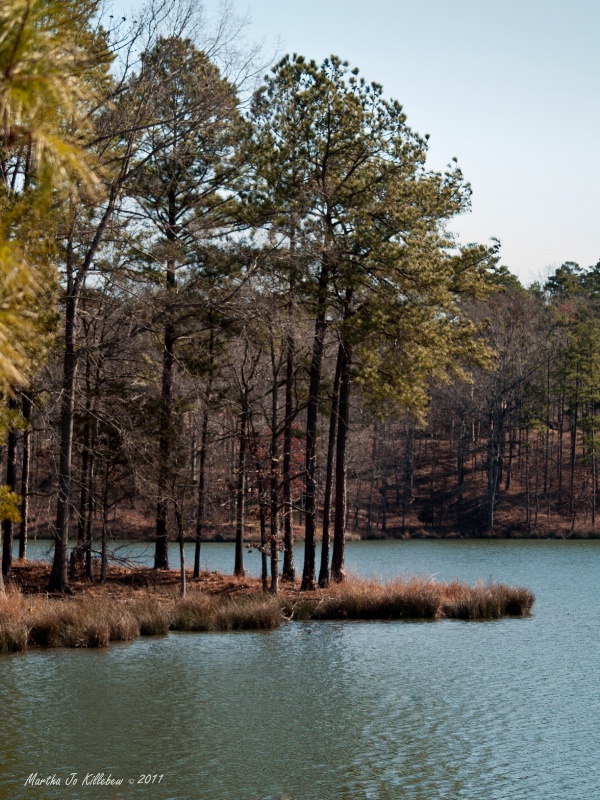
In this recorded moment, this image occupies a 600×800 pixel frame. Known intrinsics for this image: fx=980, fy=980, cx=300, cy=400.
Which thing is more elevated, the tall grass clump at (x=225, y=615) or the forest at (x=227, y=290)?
the forest at (x=227, y=290)

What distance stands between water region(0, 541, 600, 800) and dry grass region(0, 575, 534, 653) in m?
0.50

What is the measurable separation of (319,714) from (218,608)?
762 cm

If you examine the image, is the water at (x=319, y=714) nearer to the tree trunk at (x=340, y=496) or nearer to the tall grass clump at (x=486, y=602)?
the tall grass clump at (x=486, y=602)

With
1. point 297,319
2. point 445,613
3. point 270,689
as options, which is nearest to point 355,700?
point 270,689

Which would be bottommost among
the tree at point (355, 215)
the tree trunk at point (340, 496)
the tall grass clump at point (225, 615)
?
the tall grass clump at point (225, 615)

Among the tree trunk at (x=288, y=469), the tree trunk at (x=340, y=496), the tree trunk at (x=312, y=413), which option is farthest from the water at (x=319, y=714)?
the tree trunk at (x=340, y=496)

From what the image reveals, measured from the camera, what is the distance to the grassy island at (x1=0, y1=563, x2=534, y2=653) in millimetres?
18188

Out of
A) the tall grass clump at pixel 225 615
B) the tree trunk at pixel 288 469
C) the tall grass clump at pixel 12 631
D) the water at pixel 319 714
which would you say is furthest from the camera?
the tree trunk at pixel 288 469

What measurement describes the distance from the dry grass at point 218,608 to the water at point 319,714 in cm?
50

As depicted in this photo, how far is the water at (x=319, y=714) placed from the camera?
10836 mm

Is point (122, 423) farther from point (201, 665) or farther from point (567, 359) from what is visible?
point (567, 359)

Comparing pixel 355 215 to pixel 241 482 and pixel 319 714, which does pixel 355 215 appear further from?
pixel 319 714

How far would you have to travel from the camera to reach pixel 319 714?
13.8 m

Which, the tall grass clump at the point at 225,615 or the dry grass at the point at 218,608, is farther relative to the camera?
the tall grass clump at the point at 225,615
